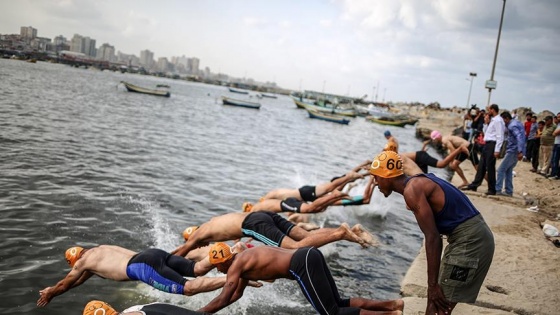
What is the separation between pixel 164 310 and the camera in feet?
11.3

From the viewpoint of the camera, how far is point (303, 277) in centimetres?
409

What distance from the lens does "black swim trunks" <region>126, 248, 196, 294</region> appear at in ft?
17.7

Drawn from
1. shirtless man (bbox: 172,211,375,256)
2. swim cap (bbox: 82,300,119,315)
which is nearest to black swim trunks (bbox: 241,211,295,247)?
shirtless man (bbox: 172,211,375,256)

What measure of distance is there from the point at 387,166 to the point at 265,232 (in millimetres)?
2786

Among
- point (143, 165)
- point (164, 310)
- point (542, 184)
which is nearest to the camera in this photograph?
point (164, 310)

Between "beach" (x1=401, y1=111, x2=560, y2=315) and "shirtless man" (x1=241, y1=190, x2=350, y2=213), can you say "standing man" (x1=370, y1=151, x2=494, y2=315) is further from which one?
"shirtless man" (x1=241, y1=190, x2=350, y2=213)

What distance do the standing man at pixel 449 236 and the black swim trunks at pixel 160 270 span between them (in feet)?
10.9

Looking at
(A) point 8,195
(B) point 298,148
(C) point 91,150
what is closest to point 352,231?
(A) point 8,195

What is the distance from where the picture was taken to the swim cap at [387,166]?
12.6ft

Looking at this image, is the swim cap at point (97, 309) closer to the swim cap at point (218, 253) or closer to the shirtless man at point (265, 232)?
the swim cap at point (218, 253)

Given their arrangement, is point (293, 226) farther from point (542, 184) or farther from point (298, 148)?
point (298, 148)

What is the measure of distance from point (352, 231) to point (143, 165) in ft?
45.4

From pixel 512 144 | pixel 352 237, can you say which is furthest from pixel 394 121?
pixel 352 237

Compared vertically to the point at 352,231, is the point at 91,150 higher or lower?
lower
